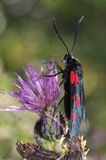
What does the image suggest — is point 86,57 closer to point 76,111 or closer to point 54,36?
point 54,36

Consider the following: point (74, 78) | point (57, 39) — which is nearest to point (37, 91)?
point (74, 78)

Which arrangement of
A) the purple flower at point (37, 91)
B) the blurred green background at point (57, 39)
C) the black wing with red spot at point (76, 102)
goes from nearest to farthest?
1. the black wing with red spot at point (76, 102)
2. the purple flower at point (37, 91)
3. the blurred green background at point (57, 39)

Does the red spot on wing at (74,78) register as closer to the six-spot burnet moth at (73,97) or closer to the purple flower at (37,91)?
the six-spot burnet moth at (73,97)

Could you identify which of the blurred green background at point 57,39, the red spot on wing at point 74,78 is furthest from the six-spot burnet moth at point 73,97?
the blurred green background at point 57,39

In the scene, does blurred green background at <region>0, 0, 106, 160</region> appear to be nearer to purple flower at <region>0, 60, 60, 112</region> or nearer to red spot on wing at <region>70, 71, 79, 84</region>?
purple flower at <region>0, 60, 60, 112</region>

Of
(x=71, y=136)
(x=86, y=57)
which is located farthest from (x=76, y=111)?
(x=86, y=57)
